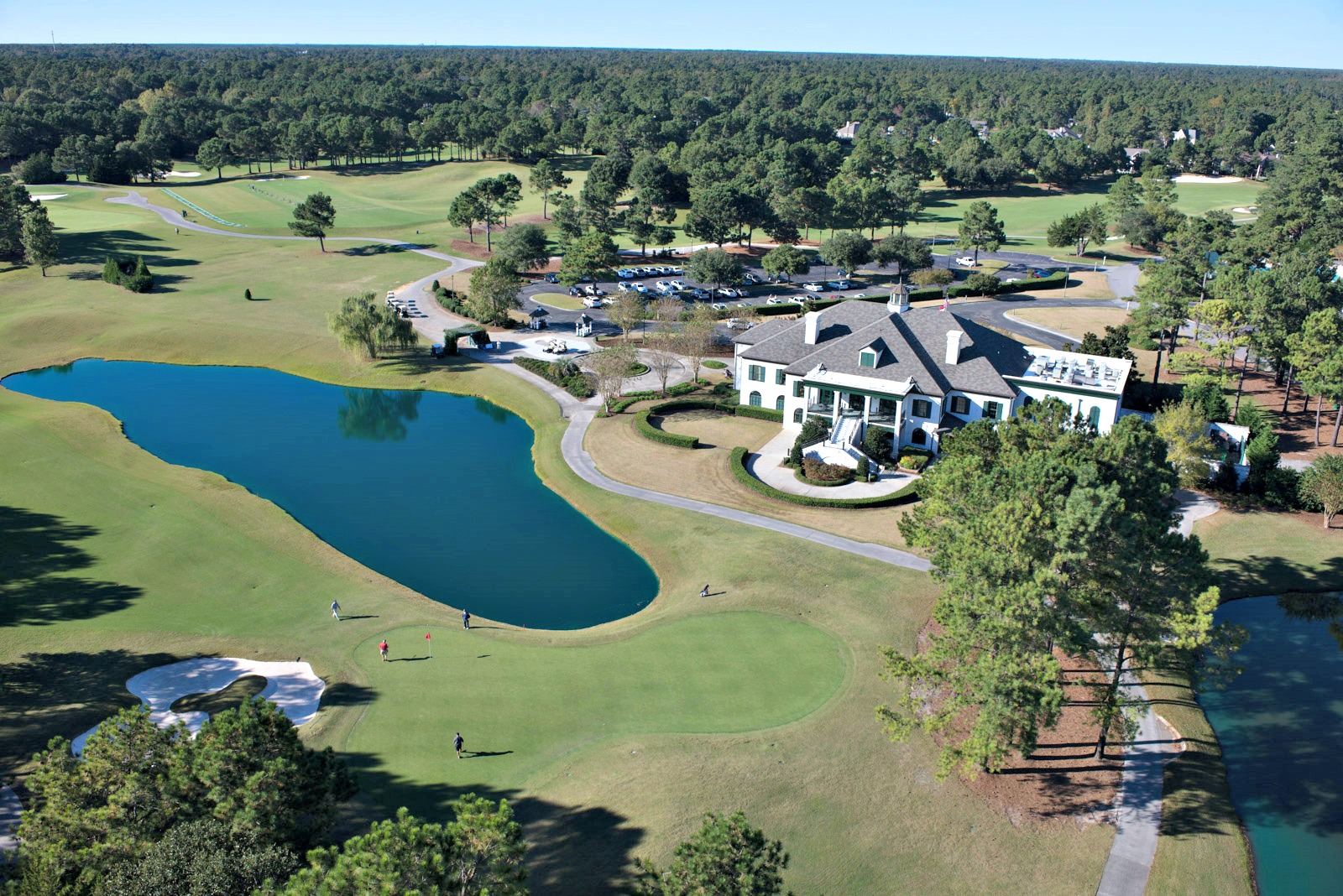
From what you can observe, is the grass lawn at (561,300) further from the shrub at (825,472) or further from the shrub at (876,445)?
the shrub at (825,472)

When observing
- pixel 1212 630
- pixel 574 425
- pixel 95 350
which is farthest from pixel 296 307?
pixel 1212 630

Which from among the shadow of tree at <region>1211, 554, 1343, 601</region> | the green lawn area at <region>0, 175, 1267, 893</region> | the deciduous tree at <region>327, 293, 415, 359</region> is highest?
the deciduous tree at <region>327, 293, 415, 359</region>

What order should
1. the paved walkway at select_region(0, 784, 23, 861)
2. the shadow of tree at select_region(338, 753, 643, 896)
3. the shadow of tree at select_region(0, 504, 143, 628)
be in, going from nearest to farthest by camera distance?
1. the shadow of tree at select_region(338, 753, 643, 896)
2. the paved walkway at select_region(0, 784, 23, 861)
3. the shadow of tree at select_region(0, 504, 143, 628)

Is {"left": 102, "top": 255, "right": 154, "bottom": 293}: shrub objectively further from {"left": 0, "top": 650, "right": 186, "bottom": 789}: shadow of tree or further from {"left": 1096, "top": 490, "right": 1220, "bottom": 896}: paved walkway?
{"left": 1096, "top": 490, "right": 1220, "bottom": 896}: paved walkway

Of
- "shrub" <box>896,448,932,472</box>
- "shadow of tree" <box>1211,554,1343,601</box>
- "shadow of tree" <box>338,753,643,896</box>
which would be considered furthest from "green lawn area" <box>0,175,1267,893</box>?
"shadow of tree" <box>1211,554,1343,601</box>

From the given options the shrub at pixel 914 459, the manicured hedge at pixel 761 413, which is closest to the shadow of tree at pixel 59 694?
the manicured hedge at pixel 761 413

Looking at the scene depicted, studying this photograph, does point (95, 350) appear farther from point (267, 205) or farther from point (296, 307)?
point (267, 205)

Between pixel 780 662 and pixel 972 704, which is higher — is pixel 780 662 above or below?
below
